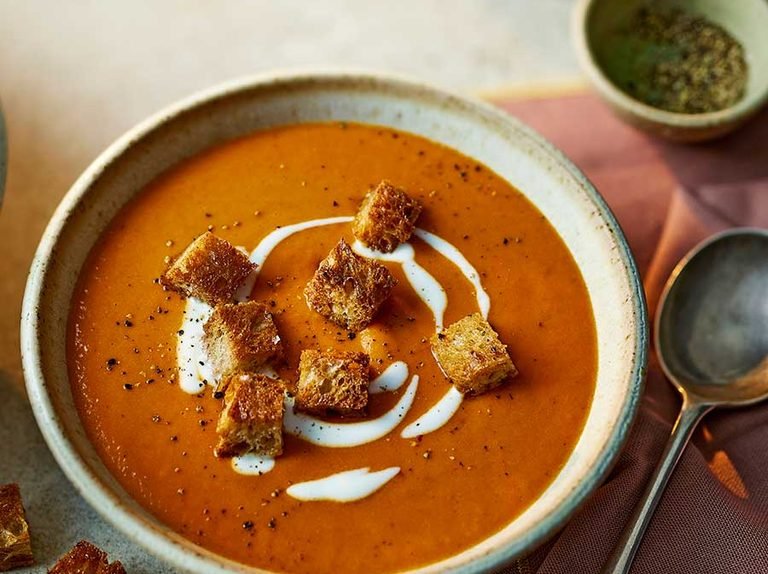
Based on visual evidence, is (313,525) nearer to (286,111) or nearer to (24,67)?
(286,111)

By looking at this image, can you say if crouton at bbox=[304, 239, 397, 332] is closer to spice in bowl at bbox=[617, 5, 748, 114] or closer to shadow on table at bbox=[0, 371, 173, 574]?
shadow on table at bbox=[0, 371, 173, 574]

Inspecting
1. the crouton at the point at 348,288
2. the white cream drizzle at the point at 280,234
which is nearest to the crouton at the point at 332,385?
the crouton at the point at 348,288

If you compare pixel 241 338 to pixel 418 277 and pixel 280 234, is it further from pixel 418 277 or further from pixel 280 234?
pixel 418 277

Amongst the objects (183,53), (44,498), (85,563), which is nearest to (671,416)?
(85,563)

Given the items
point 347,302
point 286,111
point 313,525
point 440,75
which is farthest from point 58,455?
point 440,75

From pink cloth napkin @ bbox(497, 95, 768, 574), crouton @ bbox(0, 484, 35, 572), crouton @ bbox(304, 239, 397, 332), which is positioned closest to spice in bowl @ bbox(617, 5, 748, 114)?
pink cloth napkin @ bbox(497, 95, 768, 574)
